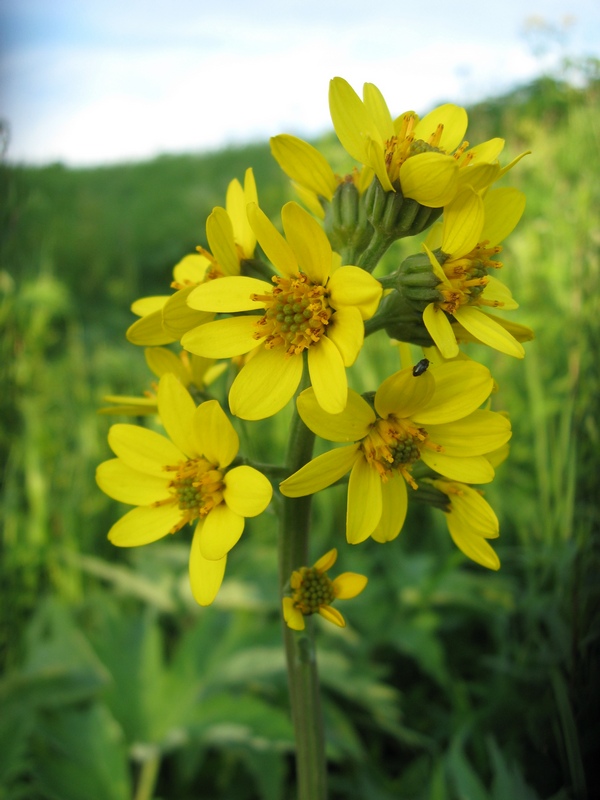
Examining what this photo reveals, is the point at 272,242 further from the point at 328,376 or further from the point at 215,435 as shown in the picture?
the point at 215,435

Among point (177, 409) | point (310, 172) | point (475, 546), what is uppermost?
point (310, 172)

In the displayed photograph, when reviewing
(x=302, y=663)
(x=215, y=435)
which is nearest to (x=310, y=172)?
(x=215, y=435)

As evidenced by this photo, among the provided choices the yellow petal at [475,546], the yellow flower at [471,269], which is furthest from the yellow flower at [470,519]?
the yellow flower at [471,269]

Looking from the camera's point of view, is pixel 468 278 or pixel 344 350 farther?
pixel 468 278

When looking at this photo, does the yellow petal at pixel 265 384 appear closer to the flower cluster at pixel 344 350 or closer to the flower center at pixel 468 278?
the flower cluster at pixel 344 350

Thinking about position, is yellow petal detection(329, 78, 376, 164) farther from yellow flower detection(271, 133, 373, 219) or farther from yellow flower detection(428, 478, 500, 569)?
yellow flower detection(428, 478, 500, 569)

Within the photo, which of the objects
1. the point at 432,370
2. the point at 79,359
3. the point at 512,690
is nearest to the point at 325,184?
the point at 432,370

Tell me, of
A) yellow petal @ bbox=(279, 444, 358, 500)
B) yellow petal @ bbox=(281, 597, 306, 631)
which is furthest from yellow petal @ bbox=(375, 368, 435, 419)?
yellow petal @ bbox=(281, 597, 306, 631)
